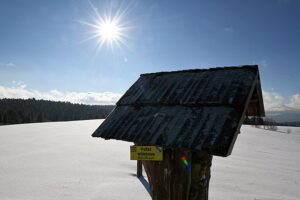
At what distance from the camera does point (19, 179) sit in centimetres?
895

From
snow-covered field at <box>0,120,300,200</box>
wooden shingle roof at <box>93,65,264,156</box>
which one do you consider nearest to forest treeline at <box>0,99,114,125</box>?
snow-covered field at <box>0,120,300,200</box>

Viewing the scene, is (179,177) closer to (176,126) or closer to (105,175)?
(176,126)

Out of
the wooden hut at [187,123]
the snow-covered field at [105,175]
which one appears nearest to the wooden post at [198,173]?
the wooden hut at [187,123]

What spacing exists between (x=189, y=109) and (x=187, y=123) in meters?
0.33

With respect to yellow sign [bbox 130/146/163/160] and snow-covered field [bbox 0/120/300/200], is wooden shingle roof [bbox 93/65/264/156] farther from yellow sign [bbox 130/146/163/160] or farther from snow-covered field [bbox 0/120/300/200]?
snow-covered field [bbox 0/120/300/200]

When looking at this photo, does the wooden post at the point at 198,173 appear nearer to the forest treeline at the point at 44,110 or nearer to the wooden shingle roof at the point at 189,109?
the wooden shingle roof at the point at 189,109

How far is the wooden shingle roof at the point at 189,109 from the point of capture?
3246 millimetres

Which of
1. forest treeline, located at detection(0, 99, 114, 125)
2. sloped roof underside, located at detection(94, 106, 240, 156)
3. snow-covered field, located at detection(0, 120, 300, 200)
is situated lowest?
snow-covered field, located at detection(0, 120, 300, 200)

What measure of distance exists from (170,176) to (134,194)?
4.56m

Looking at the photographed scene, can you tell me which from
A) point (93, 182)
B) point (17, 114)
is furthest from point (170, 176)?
point (17, 114)

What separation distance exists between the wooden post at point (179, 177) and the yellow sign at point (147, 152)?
12 cm

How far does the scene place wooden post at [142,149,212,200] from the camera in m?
3.54

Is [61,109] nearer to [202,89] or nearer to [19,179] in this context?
[19,179]

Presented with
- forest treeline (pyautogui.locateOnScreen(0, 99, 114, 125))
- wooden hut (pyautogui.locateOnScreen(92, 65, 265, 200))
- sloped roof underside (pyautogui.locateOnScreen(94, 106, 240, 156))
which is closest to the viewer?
sloped roof underside (pyautogui.locateOnScreen(94, 106, 240, 156))
